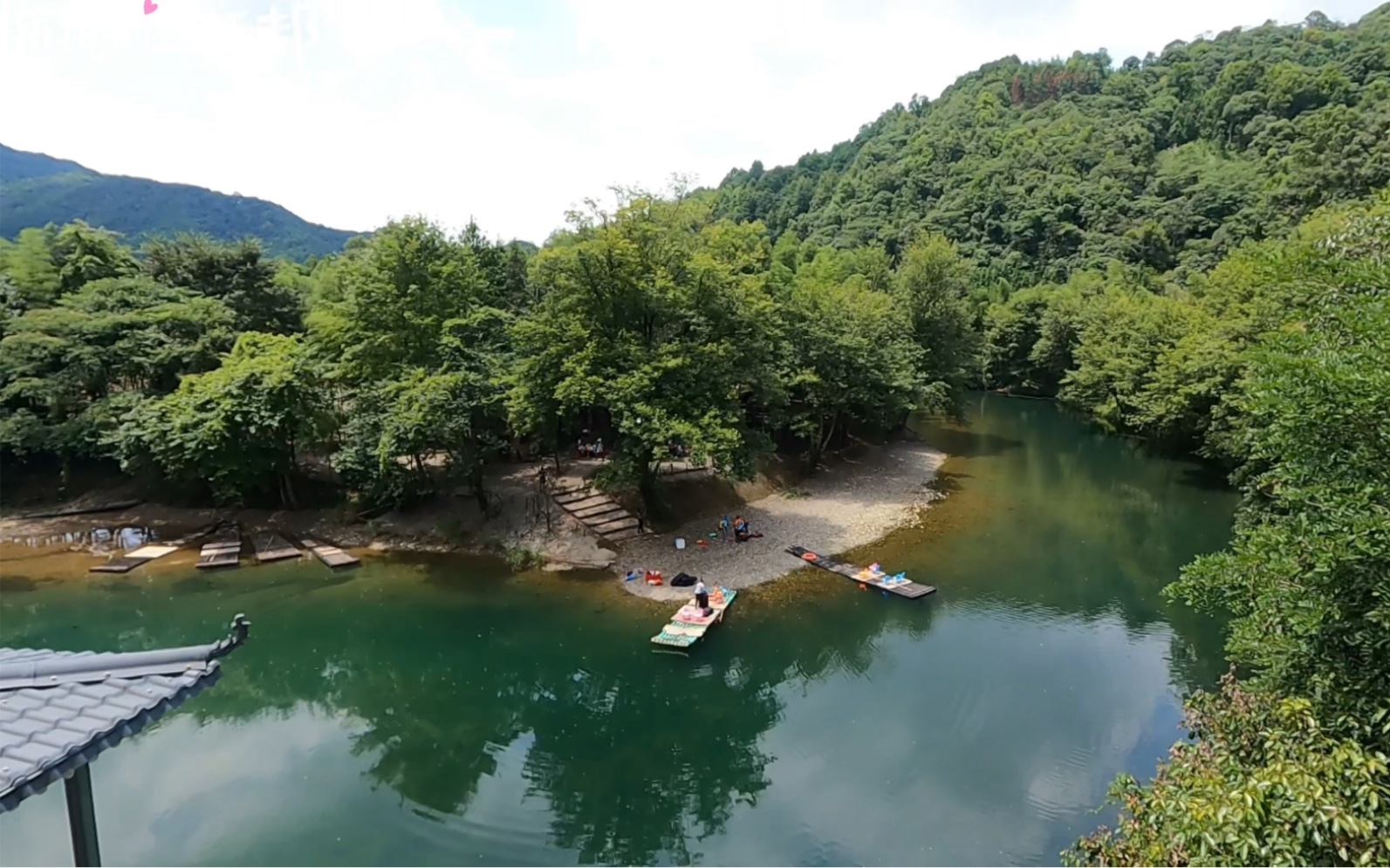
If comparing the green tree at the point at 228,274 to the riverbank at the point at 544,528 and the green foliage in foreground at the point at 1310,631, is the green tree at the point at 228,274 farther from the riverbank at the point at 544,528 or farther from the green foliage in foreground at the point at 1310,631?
the green foliage in foreground at the point at 1310,631

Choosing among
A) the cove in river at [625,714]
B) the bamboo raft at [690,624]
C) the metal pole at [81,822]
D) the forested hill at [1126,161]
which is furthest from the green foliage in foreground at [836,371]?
the metal pole at [81,822]

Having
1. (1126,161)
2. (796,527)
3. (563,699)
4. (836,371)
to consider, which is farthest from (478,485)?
(1126,161)

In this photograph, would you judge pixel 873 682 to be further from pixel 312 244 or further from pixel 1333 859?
pixel 312 244

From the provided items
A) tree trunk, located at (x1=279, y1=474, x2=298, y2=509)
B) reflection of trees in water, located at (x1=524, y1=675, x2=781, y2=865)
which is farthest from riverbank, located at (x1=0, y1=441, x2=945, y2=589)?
reflection of trees in water, located at (x1=524, y1=675, x2=781, y2=865)

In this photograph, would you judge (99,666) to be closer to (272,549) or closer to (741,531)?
(741,531)

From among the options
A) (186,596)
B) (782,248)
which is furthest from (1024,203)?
(186,596)
